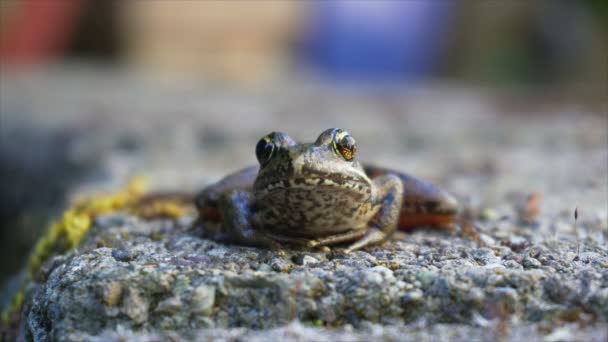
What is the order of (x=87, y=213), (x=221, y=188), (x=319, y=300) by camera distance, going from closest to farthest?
(x=319, y=300) → (x=221, y=188) → (x=87, y=213)

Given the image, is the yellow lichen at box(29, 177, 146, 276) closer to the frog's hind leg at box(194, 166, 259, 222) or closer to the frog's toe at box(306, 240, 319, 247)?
the frog's hind leg at box(194, 166, 259, 222)

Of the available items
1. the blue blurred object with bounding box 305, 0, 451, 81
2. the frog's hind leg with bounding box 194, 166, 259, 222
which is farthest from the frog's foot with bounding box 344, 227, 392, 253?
the blue blurred object with bounding box 305, 0, 451, 81

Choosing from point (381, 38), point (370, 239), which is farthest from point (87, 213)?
point (381, 38)

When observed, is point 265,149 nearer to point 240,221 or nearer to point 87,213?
point 240,221

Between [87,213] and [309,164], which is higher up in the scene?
[309,164]

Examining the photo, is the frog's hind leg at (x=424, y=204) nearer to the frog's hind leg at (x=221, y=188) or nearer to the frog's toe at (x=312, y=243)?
the frog's toe at (x=312, y=243)
